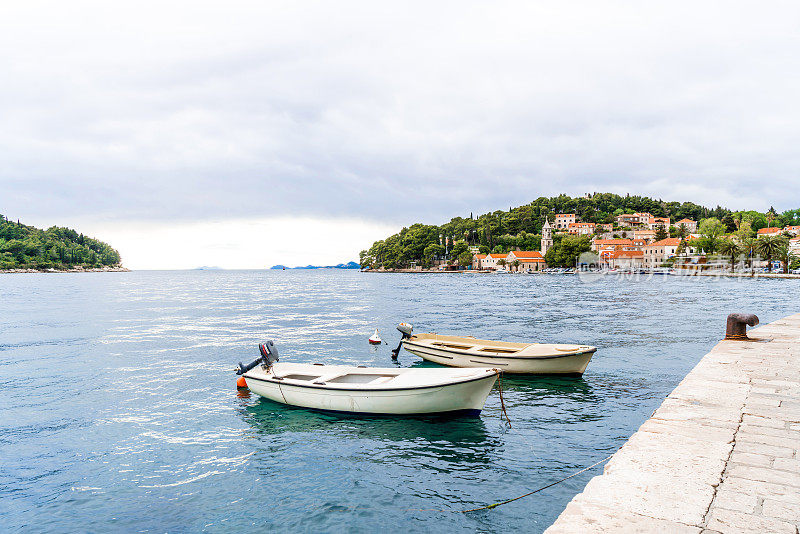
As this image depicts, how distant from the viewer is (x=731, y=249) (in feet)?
483

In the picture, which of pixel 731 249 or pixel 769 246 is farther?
pixel 731 249

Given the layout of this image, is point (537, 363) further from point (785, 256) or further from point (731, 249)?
point (731, 249)

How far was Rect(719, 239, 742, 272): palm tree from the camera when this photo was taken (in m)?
145

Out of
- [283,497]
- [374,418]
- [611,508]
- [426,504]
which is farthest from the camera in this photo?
[374,418]

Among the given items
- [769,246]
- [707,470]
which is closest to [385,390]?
[707,470]

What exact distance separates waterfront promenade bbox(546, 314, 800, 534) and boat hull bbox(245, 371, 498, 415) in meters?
4.69

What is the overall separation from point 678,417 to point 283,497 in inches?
283

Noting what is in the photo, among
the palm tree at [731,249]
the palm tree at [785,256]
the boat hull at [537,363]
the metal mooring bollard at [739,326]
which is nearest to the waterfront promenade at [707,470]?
the metal mooring bollard at [739,326]

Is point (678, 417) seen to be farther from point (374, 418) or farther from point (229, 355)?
point (229, 355)

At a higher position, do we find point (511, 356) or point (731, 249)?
point (731, 249)

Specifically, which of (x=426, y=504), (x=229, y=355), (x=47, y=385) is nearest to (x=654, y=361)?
(x=426, y=504)

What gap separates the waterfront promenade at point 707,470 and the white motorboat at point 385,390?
482 centimetres

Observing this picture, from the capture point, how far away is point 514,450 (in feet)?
34.5

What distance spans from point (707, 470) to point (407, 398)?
7550 mm
